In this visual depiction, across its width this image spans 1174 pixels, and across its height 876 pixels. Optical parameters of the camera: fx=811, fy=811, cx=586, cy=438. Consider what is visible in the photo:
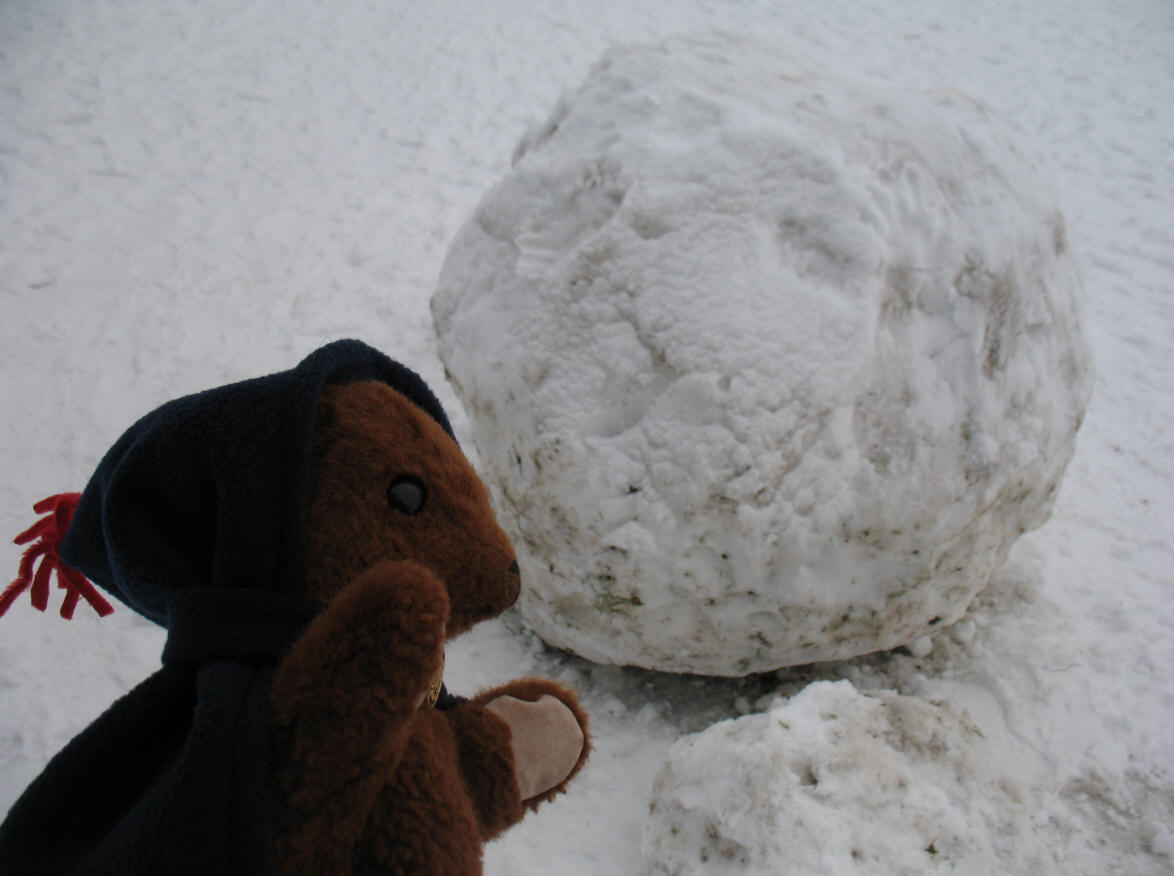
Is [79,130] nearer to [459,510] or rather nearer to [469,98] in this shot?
[469,98]

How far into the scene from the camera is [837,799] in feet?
5.12

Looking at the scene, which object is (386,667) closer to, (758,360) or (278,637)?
(278,637)

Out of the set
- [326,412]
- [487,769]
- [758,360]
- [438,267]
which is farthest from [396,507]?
[438,267]

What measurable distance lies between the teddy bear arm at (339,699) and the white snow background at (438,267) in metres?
0.95

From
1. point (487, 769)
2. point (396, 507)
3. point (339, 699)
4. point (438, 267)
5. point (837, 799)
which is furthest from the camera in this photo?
point (438, 267)

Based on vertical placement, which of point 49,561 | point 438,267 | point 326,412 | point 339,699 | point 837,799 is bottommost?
point 438,267

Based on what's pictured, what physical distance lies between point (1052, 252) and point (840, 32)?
4.32 meters

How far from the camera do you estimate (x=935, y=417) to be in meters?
1.70

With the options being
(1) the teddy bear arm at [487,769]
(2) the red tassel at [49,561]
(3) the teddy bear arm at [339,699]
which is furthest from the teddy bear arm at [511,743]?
(2) the red tassel at [49,561]

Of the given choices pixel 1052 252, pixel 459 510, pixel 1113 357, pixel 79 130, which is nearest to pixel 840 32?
pixel 1113 357

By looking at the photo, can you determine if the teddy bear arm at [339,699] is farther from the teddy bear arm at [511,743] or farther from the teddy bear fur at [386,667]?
the teddy bear arm at [511,743]

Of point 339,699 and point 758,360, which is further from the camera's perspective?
point 758,360

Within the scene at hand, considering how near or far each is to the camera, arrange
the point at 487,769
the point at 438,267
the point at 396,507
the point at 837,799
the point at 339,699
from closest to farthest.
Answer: the point at 339,699, the point at 396,507, the point at 487,769, the point at 837,799, the point at 438,267

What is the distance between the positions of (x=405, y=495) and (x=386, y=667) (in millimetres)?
228
